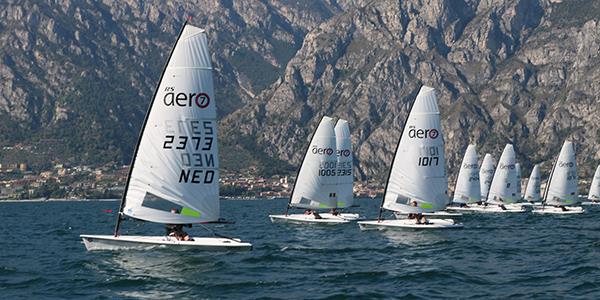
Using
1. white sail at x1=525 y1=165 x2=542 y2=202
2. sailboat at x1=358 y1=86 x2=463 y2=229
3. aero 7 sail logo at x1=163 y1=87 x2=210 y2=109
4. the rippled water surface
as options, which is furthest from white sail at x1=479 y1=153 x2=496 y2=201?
aero 7 sail logo at x1=163 y1=87 x2=210 y2=109

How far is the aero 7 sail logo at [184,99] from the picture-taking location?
48.0 metres

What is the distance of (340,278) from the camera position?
4175 centimetres

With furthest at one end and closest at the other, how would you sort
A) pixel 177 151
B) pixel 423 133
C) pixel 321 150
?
pixel 321 150
pixel 423 133
pixel 177 151

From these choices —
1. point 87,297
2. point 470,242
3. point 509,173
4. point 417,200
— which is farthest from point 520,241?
point 509,173

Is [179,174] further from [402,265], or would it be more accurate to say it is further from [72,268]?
[402,265]

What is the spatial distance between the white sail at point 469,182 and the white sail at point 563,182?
12984 mm

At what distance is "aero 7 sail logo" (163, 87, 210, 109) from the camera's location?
48.0 metres

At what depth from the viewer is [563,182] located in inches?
4555

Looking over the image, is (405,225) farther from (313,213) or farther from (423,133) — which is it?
(313,213)

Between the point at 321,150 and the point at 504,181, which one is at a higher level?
the point at 321,150

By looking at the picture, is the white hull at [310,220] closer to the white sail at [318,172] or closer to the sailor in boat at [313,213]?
the sailor in boat at [313,213]

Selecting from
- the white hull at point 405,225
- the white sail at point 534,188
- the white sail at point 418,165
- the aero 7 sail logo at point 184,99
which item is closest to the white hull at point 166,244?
the aero 7 sail logo at point 184,99

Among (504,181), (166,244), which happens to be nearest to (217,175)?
(166,244)

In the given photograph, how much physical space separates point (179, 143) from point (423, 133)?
94.8 ft
